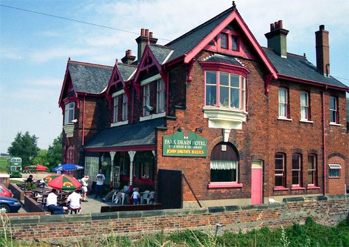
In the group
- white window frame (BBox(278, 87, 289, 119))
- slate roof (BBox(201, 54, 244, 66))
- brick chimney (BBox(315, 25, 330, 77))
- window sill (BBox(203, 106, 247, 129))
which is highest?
brick chimney (BBox(315, 25, 330, 77))

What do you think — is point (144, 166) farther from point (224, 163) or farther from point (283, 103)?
point (283, 103)

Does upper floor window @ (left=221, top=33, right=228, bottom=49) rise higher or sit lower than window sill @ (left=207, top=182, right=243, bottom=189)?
higher

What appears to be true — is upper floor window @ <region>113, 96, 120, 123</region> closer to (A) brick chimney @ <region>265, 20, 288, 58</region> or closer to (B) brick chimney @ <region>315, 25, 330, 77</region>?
(A) brick chimney @ <region>265, 20, 288, 58</region>

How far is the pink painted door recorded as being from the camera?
18.2m

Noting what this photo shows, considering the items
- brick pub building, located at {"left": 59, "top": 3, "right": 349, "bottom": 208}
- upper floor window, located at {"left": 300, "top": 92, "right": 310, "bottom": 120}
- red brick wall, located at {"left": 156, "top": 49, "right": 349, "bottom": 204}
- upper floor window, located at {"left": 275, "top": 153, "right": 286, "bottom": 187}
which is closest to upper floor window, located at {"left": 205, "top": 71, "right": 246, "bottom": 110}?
brick pub building, located at {"left": 59, "top": 3, "right": 349, "bottom": 208}

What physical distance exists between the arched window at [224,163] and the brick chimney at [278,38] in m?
10.3

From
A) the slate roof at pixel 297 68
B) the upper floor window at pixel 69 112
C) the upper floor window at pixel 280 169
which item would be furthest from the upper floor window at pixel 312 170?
the upper floor window at pixel 69 112

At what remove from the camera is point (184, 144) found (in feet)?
52.0

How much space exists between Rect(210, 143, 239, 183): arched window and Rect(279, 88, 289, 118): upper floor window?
5.02 m

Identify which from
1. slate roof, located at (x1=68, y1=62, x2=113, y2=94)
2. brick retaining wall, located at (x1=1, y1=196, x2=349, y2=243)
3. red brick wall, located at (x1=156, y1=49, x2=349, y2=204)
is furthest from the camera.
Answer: slate roof, located at (x1=68, y1=62, x2=113, y2=94)

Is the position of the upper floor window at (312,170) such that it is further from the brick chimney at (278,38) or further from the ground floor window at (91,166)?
the ground floor window at (91,166)

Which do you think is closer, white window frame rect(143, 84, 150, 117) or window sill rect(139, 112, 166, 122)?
window sill rect(139, 112, 166, 122)

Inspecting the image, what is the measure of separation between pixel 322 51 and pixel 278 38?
333 cm

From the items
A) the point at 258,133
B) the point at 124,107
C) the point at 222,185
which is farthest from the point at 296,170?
the point at 124,107
